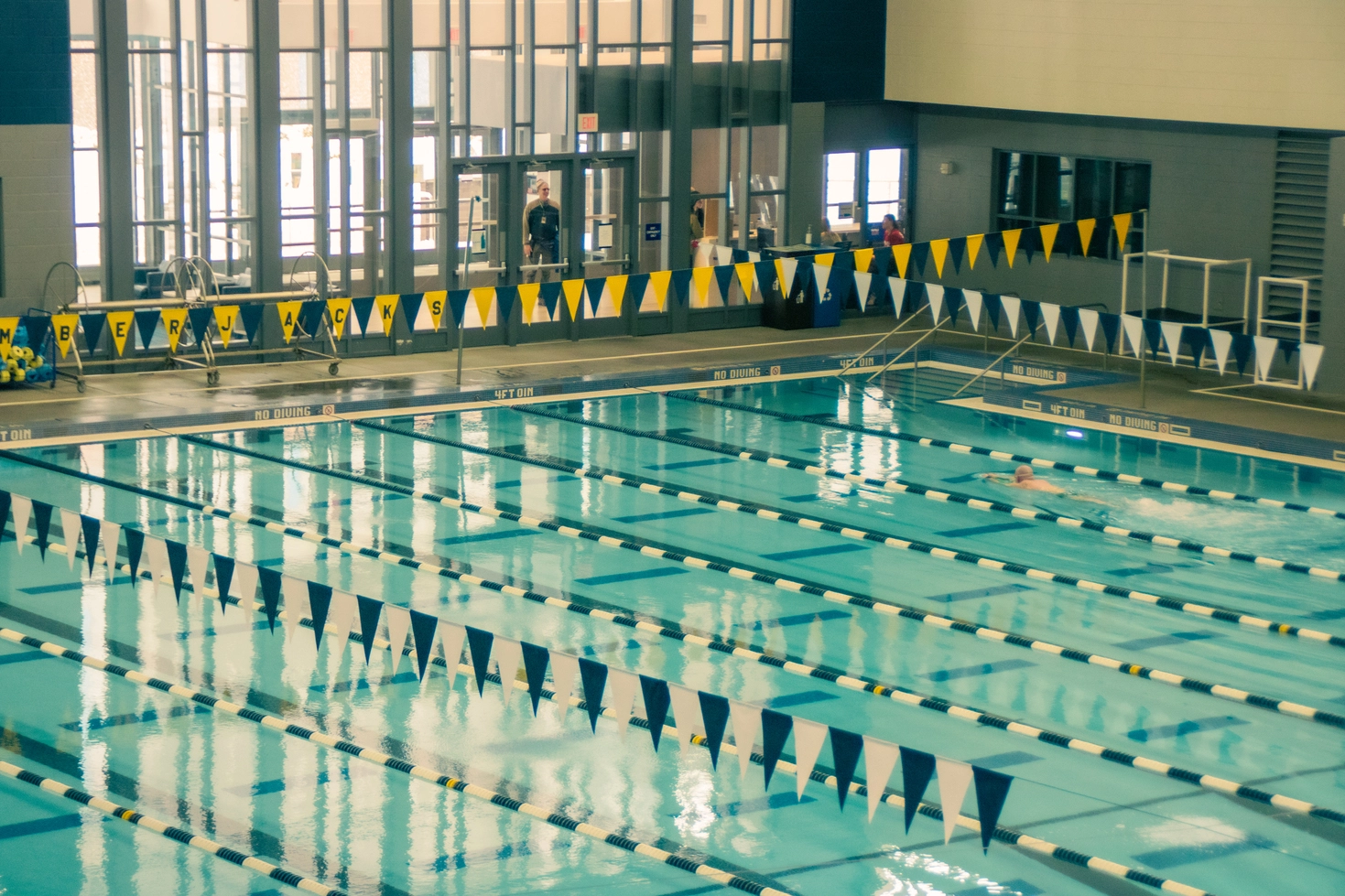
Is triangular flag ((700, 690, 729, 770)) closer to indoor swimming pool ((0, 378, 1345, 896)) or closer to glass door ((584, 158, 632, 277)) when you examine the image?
indoor swimming pool ((0, 378, 1345, 896))

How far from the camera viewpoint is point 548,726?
9586 mm

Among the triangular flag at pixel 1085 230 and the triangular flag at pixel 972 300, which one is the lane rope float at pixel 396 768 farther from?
the triangular flag at pixel 1085 230

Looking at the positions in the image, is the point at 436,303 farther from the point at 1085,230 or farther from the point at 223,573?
the point at 223,573

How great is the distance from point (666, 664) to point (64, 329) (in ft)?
28.1

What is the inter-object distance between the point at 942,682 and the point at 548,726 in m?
2.25

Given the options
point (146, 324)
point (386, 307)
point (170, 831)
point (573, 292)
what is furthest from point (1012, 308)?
point (170, 831)

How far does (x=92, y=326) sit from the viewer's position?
16.5 m

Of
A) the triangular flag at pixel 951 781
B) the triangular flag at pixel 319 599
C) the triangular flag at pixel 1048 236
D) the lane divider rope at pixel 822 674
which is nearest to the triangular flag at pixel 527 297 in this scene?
the lane divider rope at pixel 822 674

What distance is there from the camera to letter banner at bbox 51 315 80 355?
16.6 m

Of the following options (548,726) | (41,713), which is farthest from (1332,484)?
(41,713)

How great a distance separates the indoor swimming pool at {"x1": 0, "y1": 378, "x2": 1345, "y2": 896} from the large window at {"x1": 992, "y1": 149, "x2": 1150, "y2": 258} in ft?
17.8

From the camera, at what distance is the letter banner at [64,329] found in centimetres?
1658

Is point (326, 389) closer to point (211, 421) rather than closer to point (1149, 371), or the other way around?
point (211, 421)

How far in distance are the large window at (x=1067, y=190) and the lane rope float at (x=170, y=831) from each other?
586 inches
